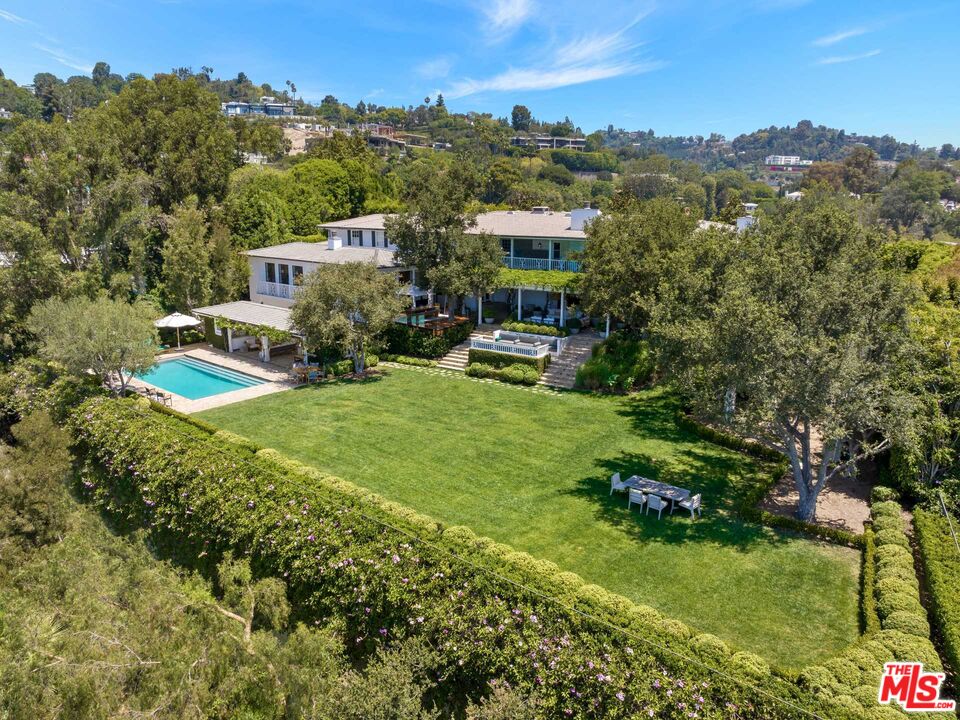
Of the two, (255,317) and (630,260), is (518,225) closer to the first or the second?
(630,260)

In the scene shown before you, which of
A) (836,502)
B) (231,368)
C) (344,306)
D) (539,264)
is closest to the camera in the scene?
(836,502)

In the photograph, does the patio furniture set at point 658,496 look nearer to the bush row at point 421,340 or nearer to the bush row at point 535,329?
the bush row at point 535,329

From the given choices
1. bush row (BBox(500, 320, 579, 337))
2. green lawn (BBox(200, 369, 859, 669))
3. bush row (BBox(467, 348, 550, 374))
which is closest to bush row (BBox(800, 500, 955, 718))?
green lawn (BBox(200, 369, 859, 669))

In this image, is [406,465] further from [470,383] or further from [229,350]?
[229,350]

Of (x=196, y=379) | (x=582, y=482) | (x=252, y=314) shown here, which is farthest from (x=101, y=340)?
(x=582, y=482)

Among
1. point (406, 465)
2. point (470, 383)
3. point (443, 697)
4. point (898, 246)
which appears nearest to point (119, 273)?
point (470, 383)

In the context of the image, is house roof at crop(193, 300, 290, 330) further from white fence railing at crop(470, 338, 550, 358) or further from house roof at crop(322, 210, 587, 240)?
white fence railing at crop(470, 338, 550, 358)

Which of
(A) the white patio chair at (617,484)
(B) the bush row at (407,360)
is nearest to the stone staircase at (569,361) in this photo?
(B) the bush row at (407,360)
